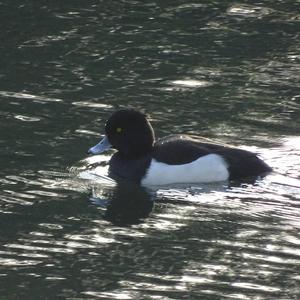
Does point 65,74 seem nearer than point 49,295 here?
No

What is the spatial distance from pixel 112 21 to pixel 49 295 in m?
10.5

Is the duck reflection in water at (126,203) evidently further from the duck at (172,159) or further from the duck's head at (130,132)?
the duck's head at (130,132)

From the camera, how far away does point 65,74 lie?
17141 mm

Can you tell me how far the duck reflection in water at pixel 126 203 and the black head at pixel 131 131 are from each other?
0.52 metres

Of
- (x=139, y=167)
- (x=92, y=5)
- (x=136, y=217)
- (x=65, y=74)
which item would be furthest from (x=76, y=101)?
(x=92, y=5)

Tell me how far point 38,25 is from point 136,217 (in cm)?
774

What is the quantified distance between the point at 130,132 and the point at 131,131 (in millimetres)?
17

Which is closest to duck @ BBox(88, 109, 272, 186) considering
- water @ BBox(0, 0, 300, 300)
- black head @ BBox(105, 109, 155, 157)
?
black head @ BBox(105, 109, 155, 157)

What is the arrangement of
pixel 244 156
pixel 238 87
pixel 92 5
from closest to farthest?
pixel 244 156, pixel 238 87, pixel 92 5

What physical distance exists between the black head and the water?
0.45 meters

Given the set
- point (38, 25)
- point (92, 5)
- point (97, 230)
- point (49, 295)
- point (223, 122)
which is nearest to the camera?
point (49, 295)

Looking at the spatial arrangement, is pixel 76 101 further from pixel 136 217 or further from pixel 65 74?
pixel 136 217

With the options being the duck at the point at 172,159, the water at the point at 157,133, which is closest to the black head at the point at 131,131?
the duck at the point at 172,159

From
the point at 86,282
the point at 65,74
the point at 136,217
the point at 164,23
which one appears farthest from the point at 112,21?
the point at 86,282
